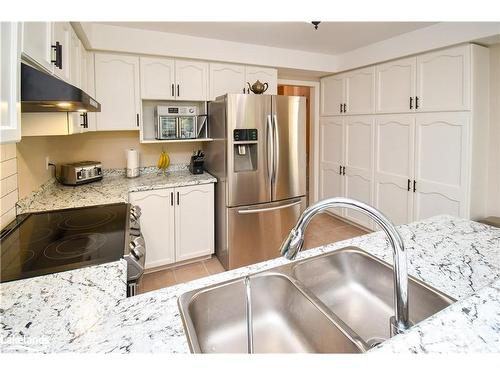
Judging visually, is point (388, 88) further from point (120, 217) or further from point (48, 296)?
point (48, 296)

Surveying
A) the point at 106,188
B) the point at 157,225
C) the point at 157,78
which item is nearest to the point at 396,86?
the point at 157,78

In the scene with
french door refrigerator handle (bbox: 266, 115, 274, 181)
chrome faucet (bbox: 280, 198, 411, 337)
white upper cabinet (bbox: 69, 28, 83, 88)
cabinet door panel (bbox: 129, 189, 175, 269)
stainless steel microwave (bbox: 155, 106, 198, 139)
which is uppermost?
white upper cabinet (bbox: 69, 28, 83, 88)

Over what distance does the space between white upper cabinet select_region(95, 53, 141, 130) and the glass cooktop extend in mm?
1180

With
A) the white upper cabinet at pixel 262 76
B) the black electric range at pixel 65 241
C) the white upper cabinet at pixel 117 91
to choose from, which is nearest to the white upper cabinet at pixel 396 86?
the white upper cabinet at pixel 262 76

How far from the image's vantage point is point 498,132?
2.70 meters

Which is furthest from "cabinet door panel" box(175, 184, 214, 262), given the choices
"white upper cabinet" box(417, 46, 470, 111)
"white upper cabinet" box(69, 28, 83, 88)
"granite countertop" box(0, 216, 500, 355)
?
"white upper cabinet" box(417, 46, 470, 111)

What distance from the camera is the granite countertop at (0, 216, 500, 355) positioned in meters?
0.52

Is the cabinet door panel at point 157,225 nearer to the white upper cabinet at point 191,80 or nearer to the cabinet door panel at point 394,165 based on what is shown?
the white upper cabinet at point 191,80

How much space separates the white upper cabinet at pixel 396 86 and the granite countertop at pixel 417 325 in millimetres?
2085

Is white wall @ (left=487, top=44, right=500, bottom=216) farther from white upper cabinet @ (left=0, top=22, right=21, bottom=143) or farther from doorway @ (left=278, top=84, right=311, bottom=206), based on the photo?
white upper cabinet @ (left=0, top=22, right=21, bottom=143)

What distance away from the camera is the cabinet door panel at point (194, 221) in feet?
9.29

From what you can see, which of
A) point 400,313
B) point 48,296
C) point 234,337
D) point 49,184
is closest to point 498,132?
point 400,313

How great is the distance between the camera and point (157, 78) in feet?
9.62
